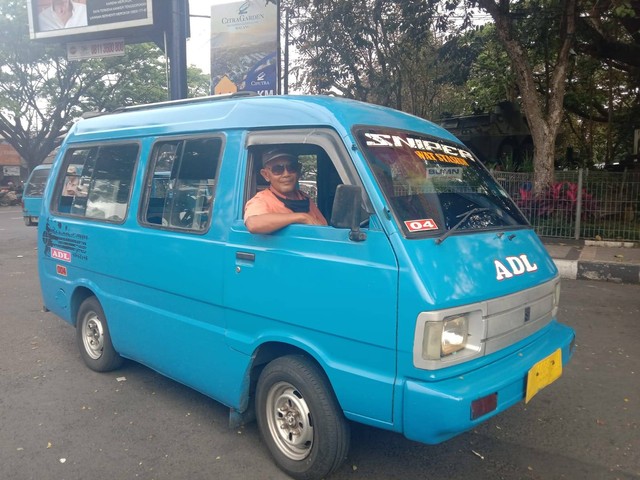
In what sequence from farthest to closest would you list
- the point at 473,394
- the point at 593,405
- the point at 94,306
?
1. the point at 94,306
2. the point at 593,405
3. the point at 473,394

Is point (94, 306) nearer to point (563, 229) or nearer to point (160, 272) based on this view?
point (160, 272)

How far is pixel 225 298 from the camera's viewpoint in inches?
125

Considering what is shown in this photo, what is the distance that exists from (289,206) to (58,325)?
13.0 feet

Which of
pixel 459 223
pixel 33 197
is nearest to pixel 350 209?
pixel 459 223

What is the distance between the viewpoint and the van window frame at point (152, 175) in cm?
331

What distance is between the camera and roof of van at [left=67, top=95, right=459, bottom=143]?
294 cm

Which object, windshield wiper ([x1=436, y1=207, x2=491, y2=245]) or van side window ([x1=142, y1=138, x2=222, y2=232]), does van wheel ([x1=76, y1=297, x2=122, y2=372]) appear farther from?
windshield wiper ([x1=436, y1=207, x2=491, y2=245])

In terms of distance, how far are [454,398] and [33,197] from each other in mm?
14533

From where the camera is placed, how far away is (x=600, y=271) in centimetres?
833

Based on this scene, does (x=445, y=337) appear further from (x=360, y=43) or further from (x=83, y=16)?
(x=83, y=16)

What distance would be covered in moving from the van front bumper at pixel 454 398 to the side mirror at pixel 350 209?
0.74 meters

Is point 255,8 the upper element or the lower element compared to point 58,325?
upper

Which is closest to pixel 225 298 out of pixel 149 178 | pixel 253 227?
pixel 253 227

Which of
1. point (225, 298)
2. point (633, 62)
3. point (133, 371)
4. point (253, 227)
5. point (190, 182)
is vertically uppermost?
point (633, 62)
